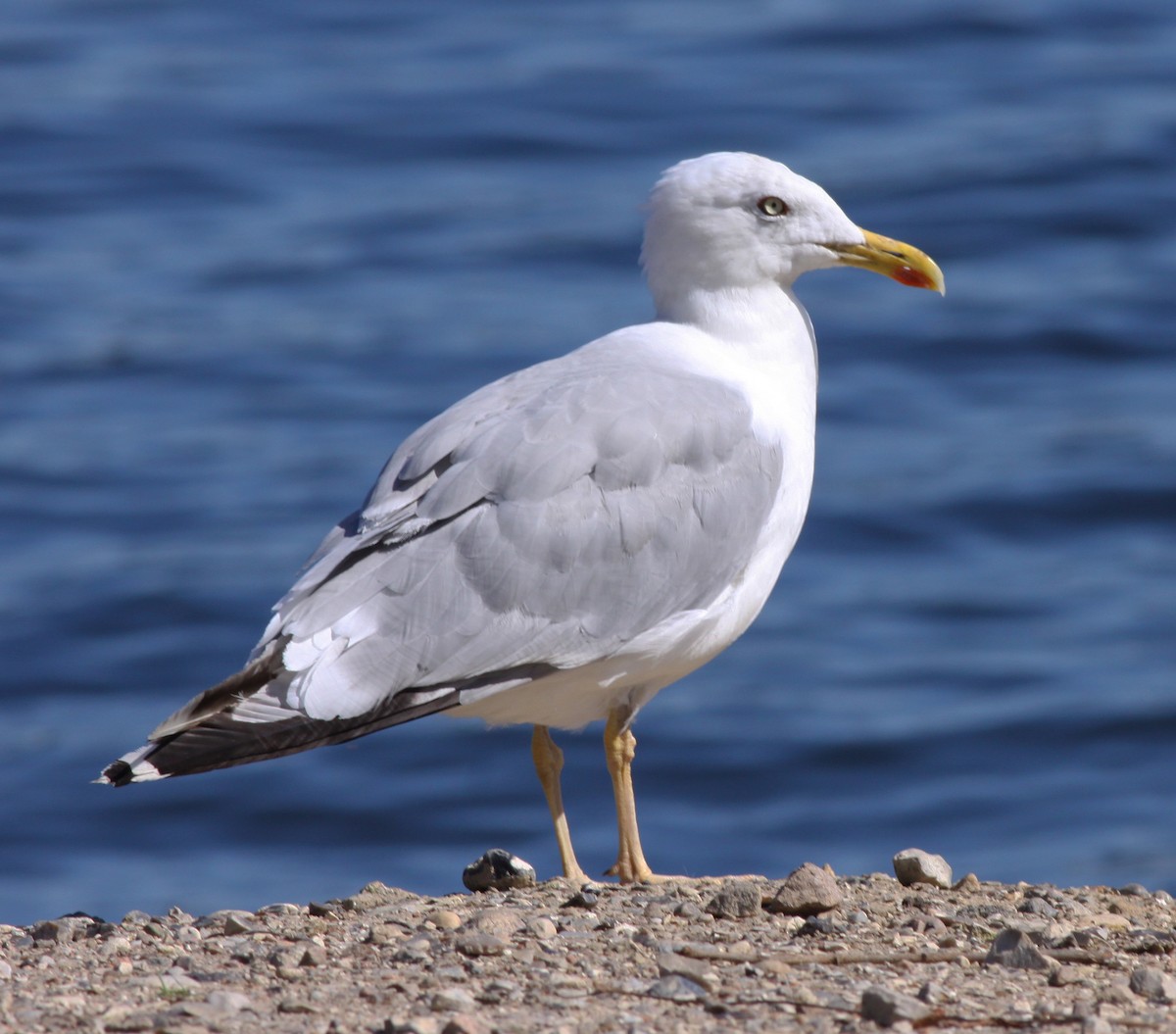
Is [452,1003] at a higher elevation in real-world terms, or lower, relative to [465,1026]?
higher

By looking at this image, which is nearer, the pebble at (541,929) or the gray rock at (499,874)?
the pebble at (541,929)

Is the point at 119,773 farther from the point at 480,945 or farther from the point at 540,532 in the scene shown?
the point at 540,532

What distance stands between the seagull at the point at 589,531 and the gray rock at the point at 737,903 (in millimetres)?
961

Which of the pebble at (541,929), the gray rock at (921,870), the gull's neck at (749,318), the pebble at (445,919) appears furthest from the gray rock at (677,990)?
the gull's neck at (749,318)

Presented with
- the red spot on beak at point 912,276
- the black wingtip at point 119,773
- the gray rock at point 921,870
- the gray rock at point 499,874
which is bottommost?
the gray rock at point 921,870

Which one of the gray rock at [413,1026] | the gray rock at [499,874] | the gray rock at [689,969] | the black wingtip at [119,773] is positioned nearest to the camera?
the gray rock at [413,1026]

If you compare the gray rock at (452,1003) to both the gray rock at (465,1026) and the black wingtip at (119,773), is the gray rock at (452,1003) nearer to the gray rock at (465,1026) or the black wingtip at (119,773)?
the gray rock at (465,1026)

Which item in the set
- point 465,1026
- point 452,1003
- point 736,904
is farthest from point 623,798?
point 465,1026

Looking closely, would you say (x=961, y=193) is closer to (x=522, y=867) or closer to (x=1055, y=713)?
(x=1055, y=713)

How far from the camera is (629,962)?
5148 mm

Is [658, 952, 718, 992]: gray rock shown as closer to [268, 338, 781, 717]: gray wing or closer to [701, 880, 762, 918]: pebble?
[701, 880, 762, 918]: pebble

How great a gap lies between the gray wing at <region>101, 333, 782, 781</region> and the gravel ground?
2.27ft

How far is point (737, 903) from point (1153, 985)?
1.30 metres

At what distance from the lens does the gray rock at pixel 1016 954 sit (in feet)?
16.9
